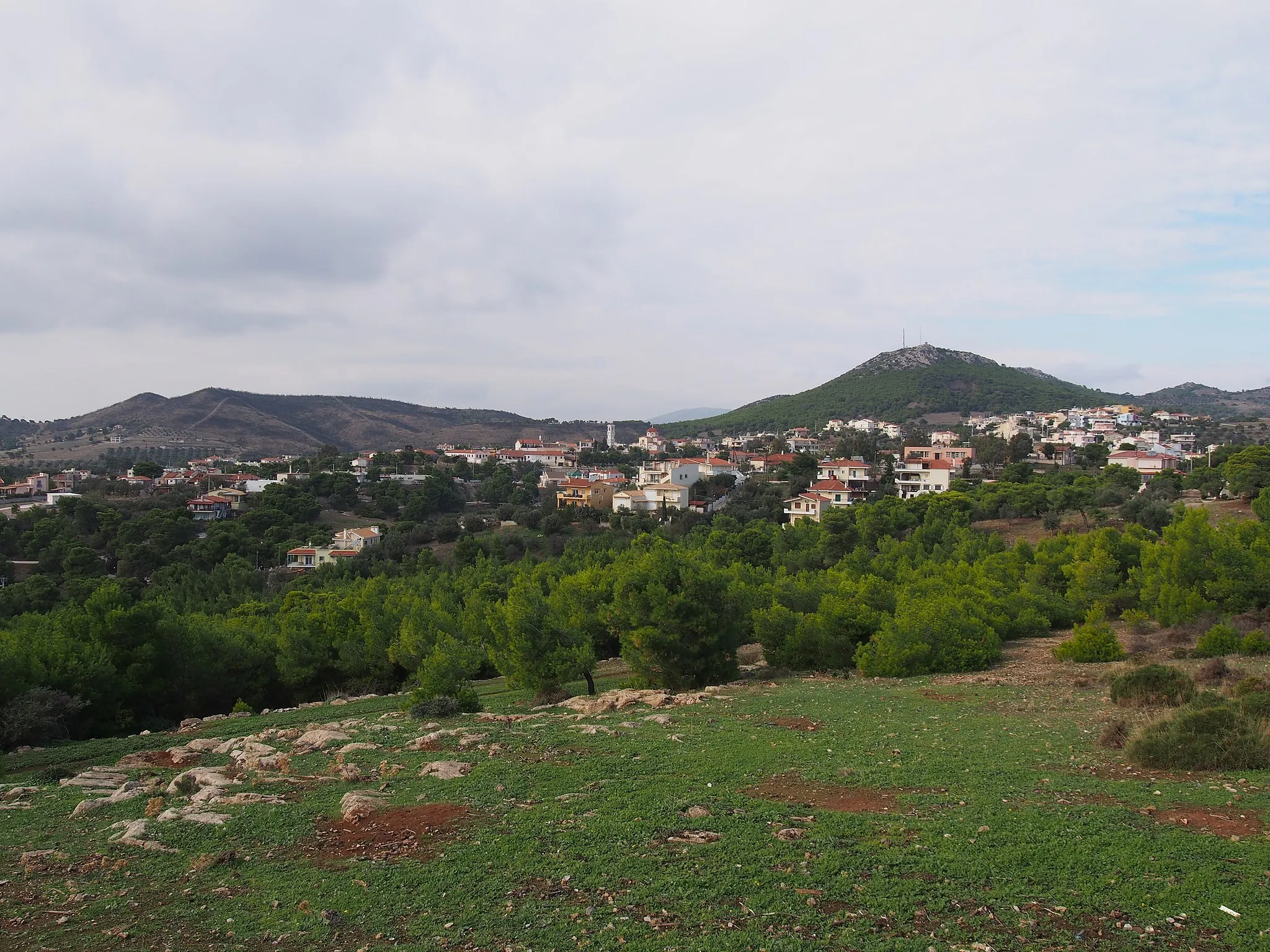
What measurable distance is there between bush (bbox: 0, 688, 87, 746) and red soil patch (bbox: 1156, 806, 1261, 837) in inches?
886

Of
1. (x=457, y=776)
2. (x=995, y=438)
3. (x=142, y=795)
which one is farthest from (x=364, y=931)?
(x=995, y=438)

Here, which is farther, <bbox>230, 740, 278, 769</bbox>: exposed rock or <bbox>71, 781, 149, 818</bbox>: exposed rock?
<bbox>230, 740, 278, 769</bbox>: exposed rock

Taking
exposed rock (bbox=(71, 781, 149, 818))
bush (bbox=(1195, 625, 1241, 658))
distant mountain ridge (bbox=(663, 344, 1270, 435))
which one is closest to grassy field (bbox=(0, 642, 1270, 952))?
exposed rock (bbox=(71, 781, 149, 818))

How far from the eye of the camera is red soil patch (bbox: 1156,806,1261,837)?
8.20 m

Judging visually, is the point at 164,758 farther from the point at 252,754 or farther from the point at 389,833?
the point at 389,833

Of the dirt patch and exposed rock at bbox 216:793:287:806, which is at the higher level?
exposed rock at bbox 216:793:287:806

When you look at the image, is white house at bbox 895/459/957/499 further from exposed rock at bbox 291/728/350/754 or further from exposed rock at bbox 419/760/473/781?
exposed rock at bbox 419/760/473/781

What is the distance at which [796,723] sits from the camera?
1523 centimetres

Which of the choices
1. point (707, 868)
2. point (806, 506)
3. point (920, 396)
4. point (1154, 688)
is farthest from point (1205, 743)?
point (920, 396)

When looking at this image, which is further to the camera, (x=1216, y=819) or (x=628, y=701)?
(x=628, y=701)

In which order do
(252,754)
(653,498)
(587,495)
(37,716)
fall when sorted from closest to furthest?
(252,754), (37,716), (653,498), (587,495)

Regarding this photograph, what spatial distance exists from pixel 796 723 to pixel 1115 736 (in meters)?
5.29

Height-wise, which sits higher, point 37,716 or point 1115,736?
point 1115,736

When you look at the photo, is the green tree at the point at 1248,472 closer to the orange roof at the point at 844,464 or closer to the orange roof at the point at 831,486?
the orange roof at the point at 831,486
